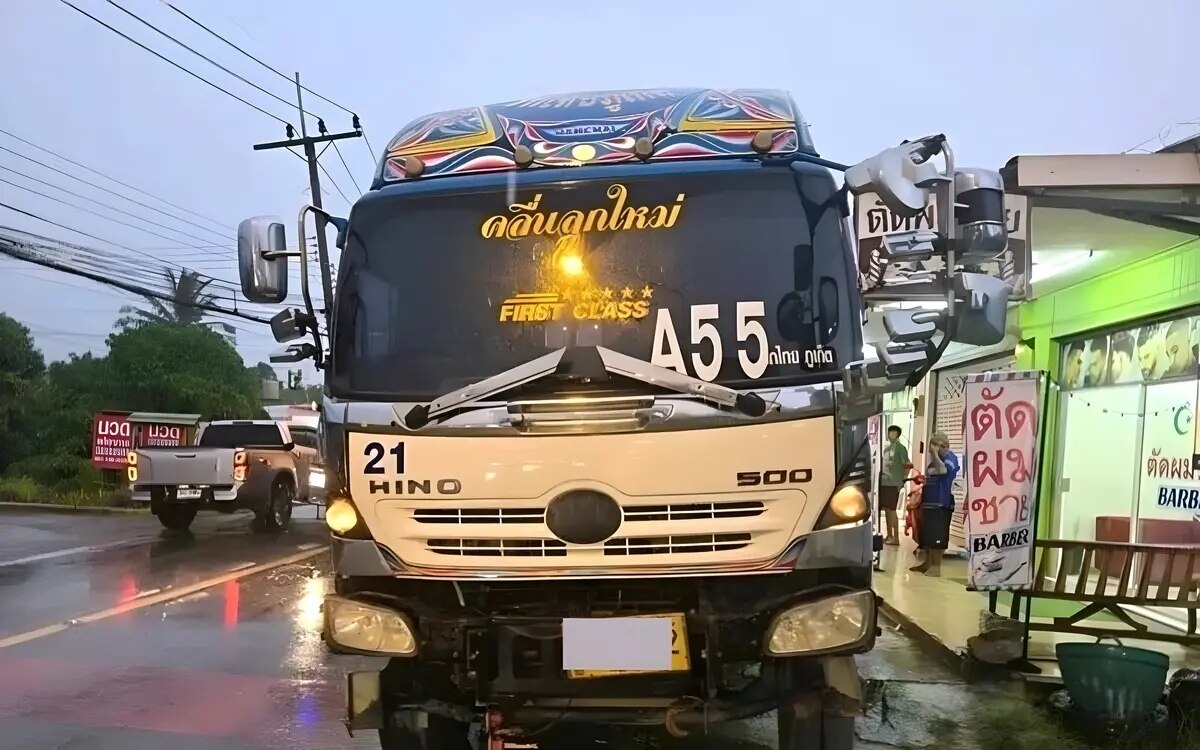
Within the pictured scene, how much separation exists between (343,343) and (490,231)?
0.80m

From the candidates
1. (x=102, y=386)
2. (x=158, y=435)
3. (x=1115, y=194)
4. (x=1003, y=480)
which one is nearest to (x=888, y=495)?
(x=1003, y=480)

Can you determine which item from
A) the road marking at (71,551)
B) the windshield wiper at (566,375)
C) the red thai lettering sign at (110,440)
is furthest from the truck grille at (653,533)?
the red thai lettering sign at (110,440)

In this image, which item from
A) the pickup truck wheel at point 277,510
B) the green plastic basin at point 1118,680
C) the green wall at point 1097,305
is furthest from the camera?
the pickup truck wheel at point 277,510

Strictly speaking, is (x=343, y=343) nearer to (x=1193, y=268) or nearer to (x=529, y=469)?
(x=529, y=469)

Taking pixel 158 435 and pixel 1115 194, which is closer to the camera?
pixel 1115 194

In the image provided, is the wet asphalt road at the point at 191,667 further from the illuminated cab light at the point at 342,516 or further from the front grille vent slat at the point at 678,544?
the front grille vent slat at the point at 678,544

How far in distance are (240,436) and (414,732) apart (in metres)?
14.1

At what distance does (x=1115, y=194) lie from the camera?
277 inches

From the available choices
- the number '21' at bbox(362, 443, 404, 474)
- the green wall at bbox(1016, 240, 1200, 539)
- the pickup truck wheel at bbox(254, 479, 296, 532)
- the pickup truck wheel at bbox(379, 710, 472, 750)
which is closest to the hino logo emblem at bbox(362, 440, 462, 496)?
the number '21' at bbox(362, 443, 404, 474)

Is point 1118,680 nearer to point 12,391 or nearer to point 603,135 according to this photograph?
point 603,135

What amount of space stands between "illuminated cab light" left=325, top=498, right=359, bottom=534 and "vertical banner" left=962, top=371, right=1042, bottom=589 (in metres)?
4.62

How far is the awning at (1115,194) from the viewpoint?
636cm

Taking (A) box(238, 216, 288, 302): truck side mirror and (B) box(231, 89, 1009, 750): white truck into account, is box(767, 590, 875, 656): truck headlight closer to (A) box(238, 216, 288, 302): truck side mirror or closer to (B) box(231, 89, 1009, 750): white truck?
(B) box(231, 89, 1009, 750): white truck

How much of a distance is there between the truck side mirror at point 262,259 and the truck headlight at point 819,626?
283cm
